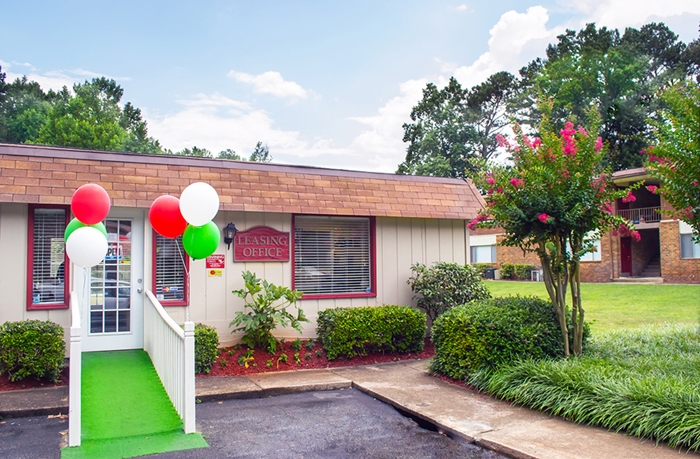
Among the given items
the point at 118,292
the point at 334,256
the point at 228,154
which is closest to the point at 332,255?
the point at 334,256

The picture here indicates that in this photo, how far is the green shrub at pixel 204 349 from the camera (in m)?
6.79

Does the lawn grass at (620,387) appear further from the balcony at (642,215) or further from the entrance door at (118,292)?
the balcony at (642,215)

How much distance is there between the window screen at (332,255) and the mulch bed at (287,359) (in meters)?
1.04

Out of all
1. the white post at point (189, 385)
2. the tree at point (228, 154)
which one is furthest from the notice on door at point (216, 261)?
the tree at point (228, 154)

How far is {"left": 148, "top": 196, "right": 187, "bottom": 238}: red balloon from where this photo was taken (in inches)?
233

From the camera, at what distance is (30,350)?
239 inches

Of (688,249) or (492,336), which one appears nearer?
(492,336)

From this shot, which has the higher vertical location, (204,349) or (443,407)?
(204,349)

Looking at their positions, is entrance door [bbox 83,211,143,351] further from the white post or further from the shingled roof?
the white post

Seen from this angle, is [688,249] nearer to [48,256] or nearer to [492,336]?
[492,336]

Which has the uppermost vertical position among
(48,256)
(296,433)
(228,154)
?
(228,154)

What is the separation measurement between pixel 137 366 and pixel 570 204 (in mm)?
5668

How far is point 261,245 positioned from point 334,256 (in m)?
1.30

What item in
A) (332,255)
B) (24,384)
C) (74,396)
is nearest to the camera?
(74,396)
